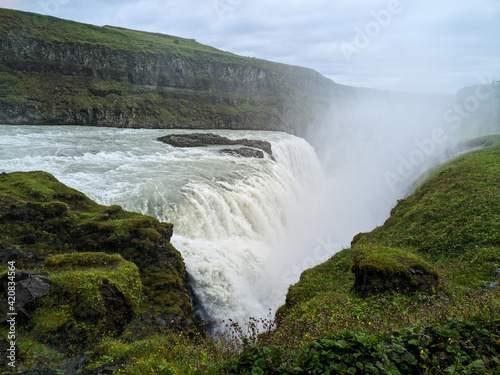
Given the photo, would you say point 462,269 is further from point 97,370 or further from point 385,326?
point 97,370

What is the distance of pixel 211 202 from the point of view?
19.1m

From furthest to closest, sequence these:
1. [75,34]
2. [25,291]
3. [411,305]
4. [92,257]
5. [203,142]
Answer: [75,34]
[203,142]
[92,257]
[25,291]
[411,305]

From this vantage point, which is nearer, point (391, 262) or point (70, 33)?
point (391, 262)

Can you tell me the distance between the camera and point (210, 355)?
16.2 feet

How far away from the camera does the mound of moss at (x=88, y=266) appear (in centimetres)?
714

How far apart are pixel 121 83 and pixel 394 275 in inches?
2809

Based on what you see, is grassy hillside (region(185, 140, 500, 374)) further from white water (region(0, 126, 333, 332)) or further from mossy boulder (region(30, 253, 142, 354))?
white water (region(0, 126, 333, 332))

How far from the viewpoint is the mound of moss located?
714 centimetres

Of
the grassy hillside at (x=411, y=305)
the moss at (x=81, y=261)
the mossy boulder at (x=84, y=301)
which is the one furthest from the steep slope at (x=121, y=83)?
the grassy hillside at (x=411, y=305)

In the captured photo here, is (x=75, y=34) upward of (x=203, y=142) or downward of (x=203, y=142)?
upward

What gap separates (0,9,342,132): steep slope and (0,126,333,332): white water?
2164 centimetres

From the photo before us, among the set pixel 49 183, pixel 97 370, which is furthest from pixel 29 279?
pixel 49 183

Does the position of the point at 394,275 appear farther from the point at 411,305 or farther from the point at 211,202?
the point at 211,202

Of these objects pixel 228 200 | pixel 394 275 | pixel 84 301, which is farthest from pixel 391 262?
pixel 228 200
